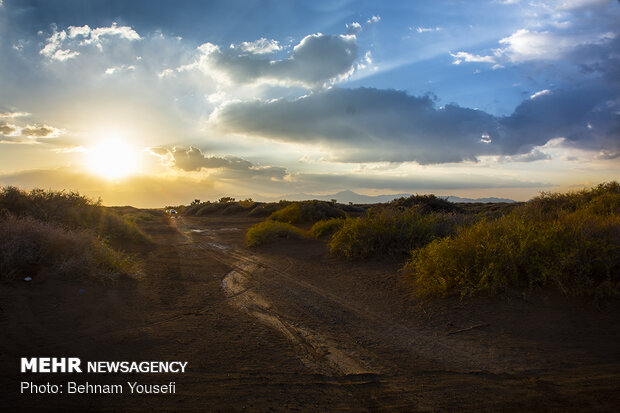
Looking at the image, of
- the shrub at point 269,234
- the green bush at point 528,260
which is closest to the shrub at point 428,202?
the shrub at point 269,234

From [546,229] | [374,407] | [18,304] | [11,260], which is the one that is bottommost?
[374,407]

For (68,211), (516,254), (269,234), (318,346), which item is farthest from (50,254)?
(516,254)

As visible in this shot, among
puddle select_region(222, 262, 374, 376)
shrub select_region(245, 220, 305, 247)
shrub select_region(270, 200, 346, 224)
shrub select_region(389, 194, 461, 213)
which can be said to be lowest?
puddle select_region(222, 262, 374, 376)

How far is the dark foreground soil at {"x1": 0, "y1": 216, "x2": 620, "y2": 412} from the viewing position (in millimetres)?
3570

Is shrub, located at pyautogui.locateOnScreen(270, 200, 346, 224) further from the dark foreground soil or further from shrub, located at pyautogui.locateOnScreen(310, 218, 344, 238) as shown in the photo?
the dark foreground soil

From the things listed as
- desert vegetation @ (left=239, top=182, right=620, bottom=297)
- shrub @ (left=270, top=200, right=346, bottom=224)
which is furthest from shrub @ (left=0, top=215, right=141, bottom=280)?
shrub @ (left=270, top=200, right=346, bottom=224)

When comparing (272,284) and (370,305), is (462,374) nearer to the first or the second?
(370,305)

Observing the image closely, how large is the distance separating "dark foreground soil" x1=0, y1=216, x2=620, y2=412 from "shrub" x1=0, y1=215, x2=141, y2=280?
273 mm

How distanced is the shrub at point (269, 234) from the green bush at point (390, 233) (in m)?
4.44

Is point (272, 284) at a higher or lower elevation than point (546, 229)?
lower

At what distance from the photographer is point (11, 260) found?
19.9 feet

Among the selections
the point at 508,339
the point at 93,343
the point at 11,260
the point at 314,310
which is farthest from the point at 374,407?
the point at 11,260

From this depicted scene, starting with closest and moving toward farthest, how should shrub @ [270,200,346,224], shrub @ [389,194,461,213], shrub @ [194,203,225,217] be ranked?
shrub @ [389,194,461,213]
shrub @ [270,200,346,224]
shrub @ [194,203,225,217]

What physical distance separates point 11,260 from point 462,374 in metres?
7.40
